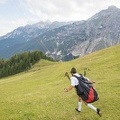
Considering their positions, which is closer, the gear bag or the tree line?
the gear bag

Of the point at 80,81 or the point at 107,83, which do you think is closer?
the point at 80,81

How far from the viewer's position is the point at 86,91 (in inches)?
772

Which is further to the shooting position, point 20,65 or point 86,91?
point 20,65

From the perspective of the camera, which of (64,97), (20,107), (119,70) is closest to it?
(20,107)

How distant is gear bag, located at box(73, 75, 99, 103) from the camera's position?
1959 centimetres

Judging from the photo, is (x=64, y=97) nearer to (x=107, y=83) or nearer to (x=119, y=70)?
(x=107, y=83)

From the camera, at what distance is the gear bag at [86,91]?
19594 millimetres

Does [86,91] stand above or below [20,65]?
above

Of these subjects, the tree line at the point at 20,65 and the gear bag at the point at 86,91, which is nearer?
the gear bag at the point at 86,91

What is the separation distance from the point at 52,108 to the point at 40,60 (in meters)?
173

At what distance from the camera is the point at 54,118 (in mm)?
22109

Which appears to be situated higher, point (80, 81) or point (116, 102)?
point (80, 81)

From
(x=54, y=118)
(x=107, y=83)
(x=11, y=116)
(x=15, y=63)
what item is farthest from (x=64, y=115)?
(x=15, y=63)

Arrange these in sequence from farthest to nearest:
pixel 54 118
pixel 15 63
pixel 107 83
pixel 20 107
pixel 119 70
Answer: pixel 15 63, pixel 119 70, pixel 107 83, pixel 20 107, pixel 54 118
